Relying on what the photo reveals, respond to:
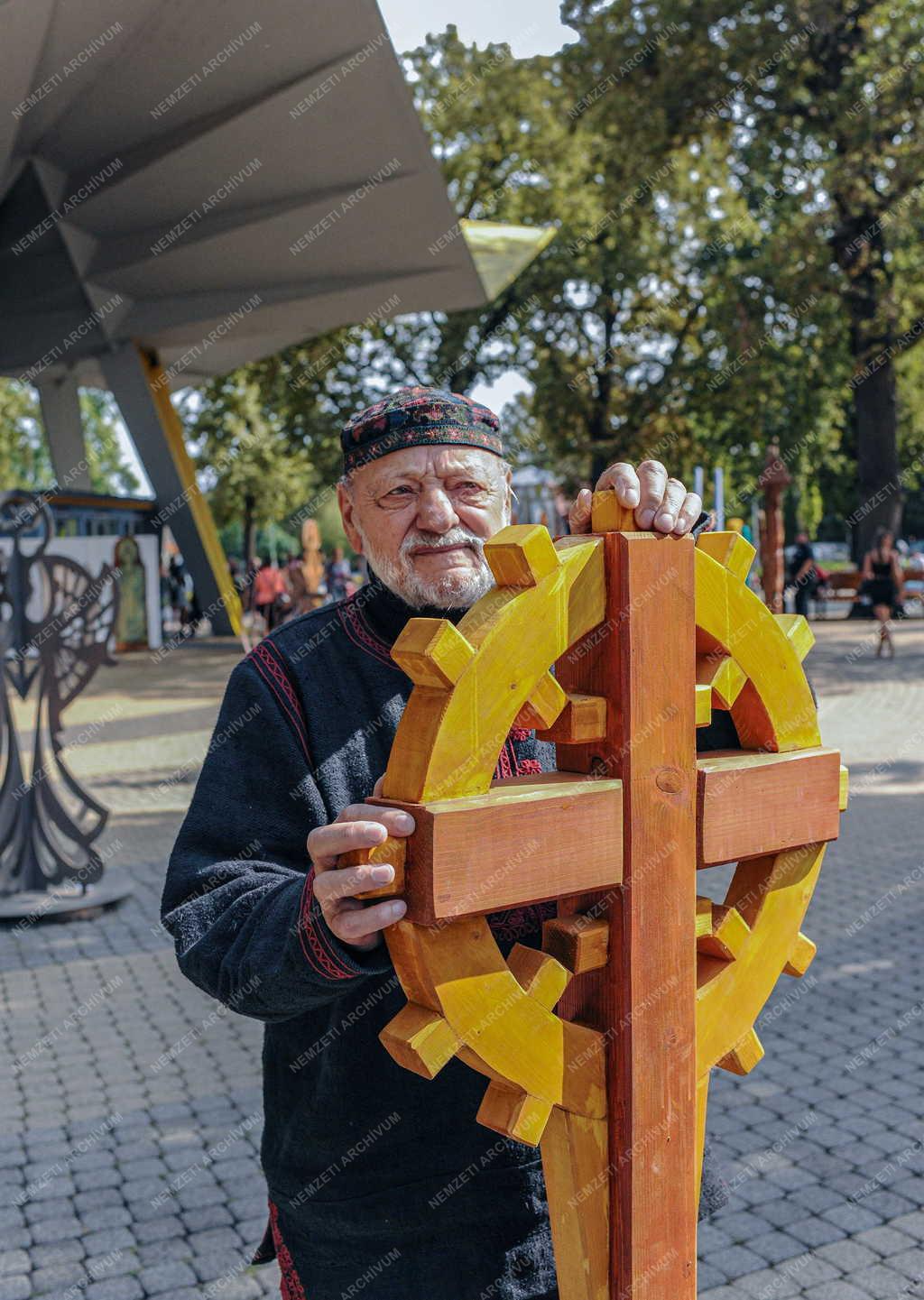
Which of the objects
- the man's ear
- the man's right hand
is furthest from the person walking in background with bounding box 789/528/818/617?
the man's right hand

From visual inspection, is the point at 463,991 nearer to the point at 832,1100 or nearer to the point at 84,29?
the point at 832,1100

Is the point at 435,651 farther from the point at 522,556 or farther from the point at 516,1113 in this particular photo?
the point at 516,1113

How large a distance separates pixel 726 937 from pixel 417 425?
2.97 ft

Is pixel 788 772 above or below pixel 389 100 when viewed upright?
below

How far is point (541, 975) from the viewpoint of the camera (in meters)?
1.30

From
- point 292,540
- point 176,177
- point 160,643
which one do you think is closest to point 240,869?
point 176,177

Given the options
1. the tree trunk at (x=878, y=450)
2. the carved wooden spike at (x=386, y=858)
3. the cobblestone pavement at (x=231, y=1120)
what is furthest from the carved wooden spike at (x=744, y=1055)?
the tree trunk at (x=878, y=450)

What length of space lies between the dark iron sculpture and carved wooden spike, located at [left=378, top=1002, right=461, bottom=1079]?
613 cm

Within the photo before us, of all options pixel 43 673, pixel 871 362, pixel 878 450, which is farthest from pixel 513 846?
pixel 878 450

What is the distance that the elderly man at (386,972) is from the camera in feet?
5.82

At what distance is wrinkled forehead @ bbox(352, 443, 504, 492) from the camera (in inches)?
74.5

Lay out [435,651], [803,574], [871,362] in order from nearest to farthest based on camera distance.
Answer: [435,651]
[803,574]
[871,362]

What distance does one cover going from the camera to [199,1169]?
4.14 m

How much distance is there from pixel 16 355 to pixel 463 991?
65.5 ft
